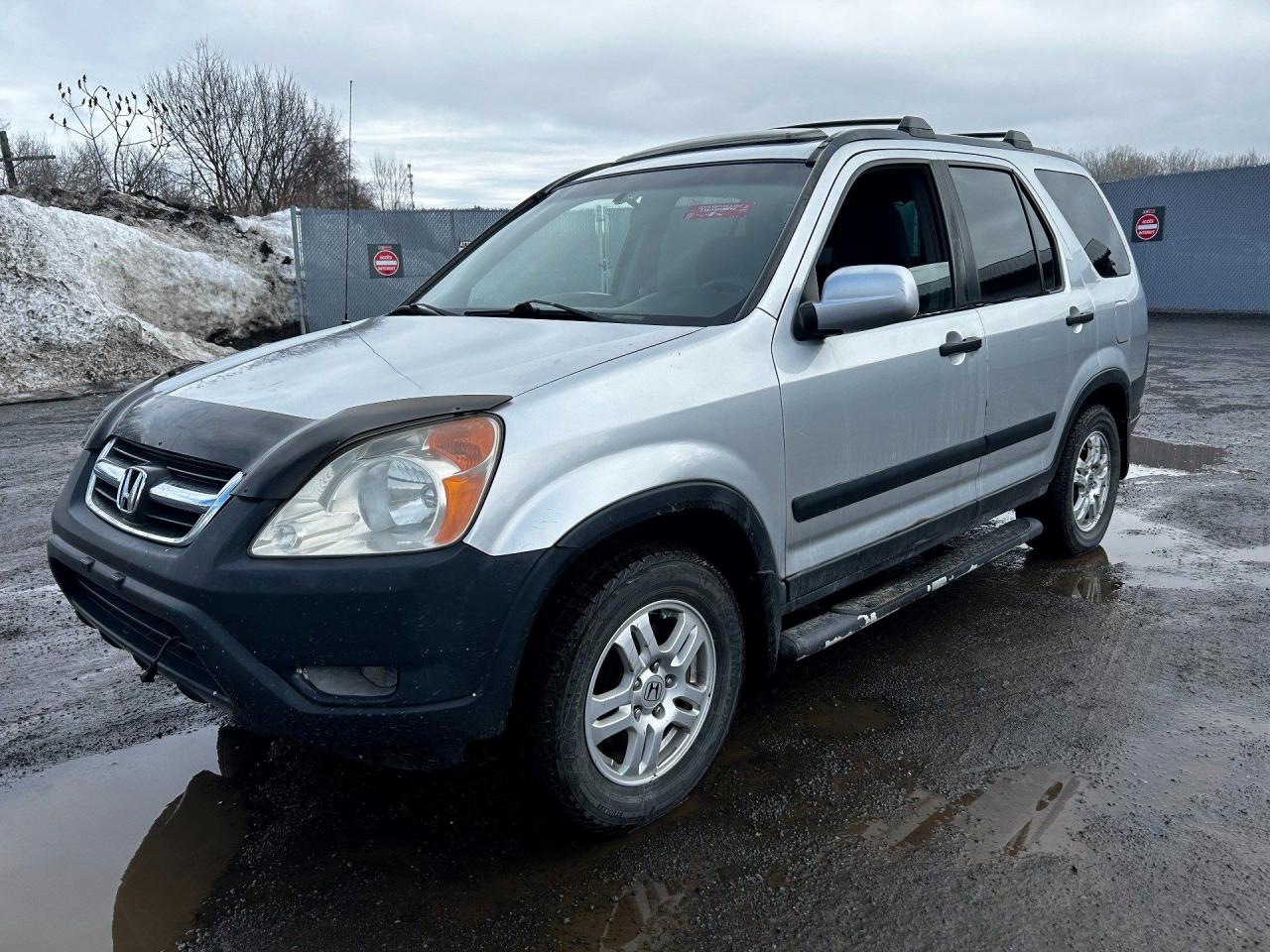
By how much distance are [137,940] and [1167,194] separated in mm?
21958

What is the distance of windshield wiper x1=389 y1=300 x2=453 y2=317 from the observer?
3.69 metres

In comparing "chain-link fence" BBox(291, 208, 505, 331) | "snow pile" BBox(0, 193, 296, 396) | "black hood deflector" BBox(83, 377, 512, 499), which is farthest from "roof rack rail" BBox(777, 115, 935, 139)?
"chain-link fence" BBox(291, 208, 505, 331)

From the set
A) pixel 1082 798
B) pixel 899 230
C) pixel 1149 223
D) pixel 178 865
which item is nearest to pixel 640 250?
pixel 899 230

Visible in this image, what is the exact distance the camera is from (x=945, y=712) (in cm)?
349

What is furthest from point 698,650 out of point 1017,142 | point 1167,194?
point 1167,194

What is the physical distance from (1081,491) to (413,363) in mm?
3533

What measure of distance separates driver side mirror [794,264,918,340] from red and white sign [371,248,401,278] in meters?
14.3

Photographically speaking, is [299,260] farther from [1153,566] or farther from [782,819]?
[782,819]

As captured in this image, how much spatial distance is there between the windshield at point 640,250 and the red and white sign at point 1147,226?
63.5 feet

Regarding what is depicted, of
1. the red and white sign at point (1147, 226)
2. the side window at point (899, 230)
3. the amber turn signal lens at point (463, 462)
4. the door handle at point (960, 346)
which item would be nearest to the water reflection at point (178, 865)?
the amber turn signal lens at point (463, 462)

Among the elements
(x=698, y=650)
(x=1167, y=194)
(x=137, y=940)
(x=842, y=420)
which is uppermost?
(x=1167, y=194)

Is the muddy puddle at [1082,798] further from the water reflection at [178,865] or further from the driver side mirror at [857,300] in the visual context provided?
the water reflection at [178,865]

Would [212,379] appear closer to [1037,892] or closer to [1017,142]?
[1037,892]

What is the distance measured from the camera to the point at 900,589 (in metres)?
3.58
